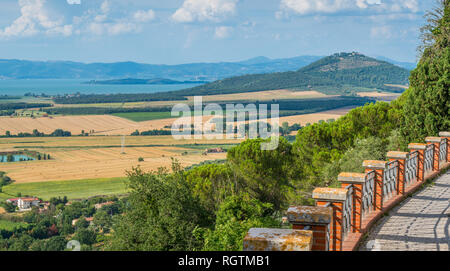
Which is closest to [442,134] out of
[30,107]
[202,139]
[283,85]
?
[202,139]

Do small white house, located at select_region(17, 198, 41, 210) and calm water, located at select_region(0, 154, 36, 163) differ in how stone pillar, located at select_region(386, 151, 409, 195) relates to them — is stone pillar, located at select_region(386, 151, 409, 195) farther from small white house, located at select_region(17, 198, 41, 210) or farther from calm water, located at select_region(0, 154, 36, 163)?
calm water, located at select_region(0, 154, 36, 163)

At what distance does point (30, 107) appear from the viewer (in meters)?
111

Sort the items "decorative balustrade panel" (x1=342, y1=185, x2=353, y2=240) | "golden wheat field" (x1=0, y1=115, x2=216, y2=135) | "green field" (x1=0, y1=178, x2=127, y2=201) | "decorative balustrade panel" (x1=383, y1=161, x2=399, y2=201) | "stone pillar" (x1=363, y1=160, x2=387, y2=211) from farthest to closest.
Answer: "golden wheat field" (x1=0, y1=115, x2=216, y2=135), "green field" (x1=0, y1=178, x2=127, y2=201), "decorative balustrade panel" (x1=383, y1=161, x2=399, y2=201), "stone pillar" (x1=363, y1=160, x2=387, y2=211), "decorative balustrade panel" (x1=342, y1=185, x2=353, y2=240)

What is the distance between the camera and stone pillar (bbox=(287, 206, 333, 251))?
12.9 feet

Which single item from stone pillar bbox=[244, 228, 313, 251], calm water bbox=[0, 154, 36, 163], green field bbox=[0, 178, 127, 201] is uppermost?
stone pillar bbox=[244, 228, 313, 251]

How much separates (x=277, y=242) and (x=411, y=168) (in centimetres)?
669

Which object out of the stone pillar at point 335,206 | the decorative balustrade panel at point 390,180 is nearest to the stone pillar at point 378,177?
the decorative balustrade panel at point 390,180

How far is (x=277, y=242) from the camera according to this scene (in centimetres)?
302

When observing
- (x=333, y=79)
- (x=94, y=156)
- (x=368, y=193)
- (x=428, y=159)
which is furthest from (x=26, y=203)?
(x=333, y=79)

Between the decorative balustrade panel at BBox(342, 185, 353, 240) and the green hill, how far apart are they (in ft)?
371

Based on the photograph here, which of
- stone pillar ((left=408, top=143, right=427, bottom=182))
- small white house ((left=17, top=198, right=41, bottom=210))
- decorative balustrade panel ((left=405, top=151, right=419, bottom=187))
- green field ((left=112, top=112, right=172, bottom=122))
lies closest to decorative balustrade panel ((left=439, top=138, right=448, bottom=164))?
stone pillar ((left=408, top=143, right=427, bottom=182))
